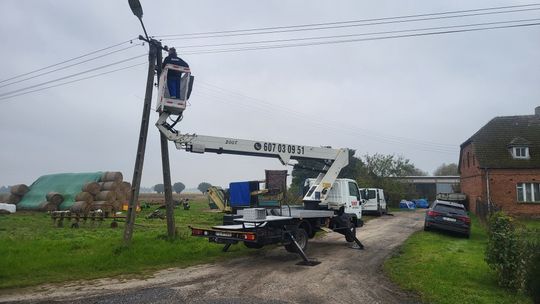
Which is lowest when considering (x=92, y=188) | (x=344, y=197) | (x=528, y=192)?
(x=344, y=197)

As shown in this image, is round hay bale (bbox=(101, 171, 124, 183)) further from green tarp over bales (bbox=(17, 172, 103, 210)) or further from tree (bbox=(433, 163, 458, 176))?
tree (bbox=(433, 163, 458, 176))

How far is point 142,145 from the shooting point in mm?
12023

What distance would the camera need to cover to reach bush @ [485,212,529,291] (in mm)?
7992

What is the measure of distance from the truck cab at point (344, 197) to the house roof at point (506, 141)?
17.5 m

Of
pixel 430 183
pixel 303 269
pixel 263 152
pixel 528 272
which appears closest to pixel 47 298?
pixel 303 269

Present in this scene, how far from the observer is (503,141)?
31062 millimetres

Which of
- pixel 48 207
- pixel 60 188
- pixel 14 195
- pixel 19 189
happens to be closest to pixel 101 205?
pixel 48 207

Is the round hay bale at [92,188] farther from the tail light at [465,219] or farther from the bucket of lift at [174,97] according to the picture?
the tail light at [465,219]

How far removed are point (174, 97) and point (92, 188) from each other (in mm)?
23444

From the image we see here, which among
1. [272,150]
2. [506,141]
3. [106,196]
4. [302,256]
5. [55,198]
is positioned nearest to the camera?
[302,256]

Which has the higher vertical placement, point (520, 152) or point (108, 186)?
point (520, 152)

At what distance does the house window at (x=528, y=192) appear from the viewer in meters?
28.5

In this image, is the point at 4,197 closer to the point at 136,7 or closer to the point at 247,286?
the point at 136,7

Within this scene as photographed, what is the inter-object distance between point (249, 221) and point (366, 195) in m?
9.19
